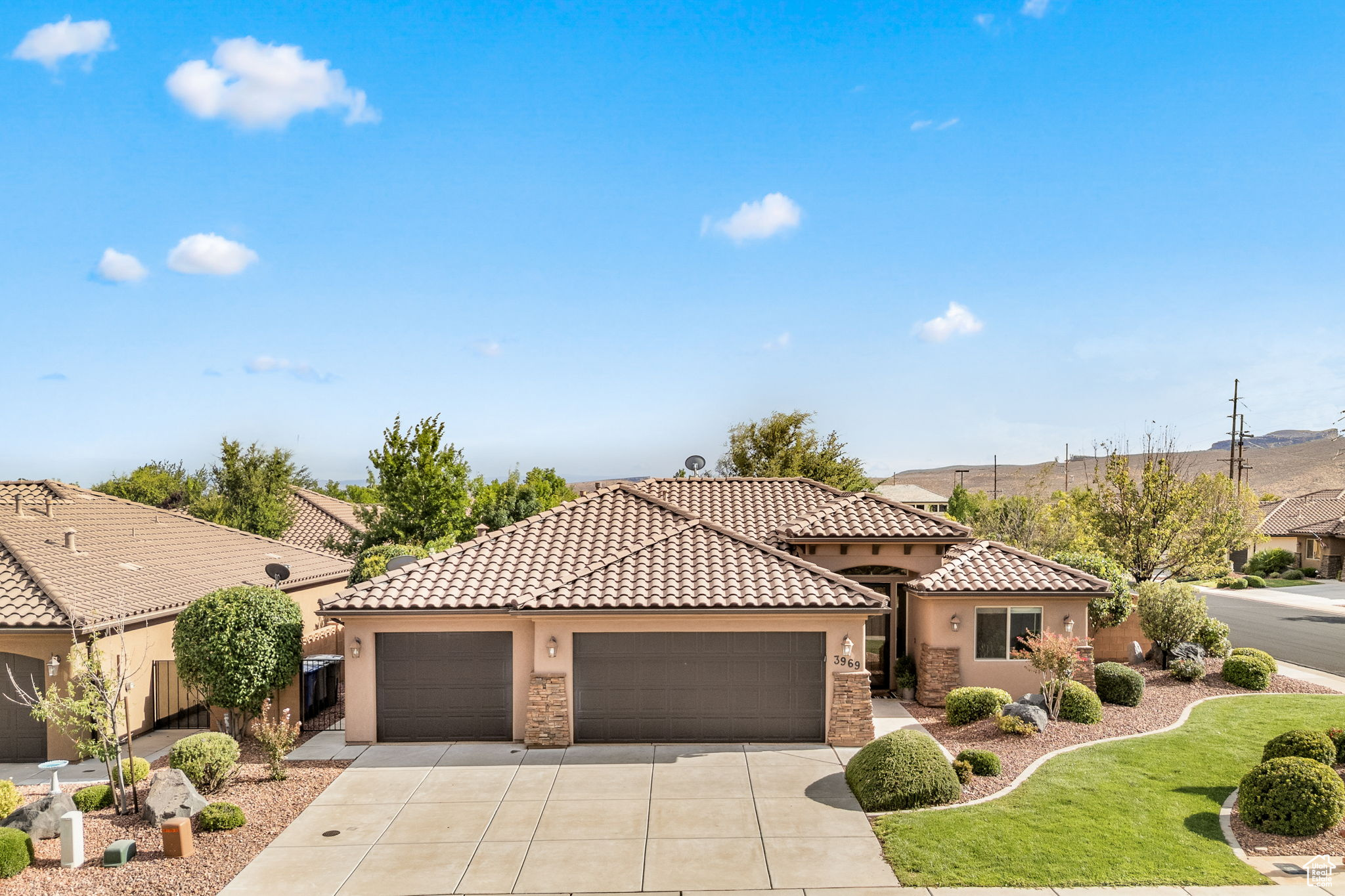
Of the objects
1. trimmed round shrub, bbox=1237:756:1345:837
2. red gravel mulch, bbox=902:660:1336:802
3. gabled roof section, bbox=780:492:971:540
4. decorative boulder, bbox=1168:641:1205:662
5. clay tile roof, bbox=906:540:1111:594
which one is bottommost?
red gravel mulch, bbox=902:660:1336:802

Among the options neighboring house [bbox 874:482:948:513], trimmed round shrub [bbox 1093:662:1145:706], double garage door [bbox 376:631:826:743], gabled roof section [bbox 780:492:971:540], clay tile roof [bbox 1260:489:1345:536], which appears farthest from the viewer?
neighboring house [bbox 874:482:948:513]

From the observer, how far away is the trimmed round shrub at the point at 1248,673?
19469 mm

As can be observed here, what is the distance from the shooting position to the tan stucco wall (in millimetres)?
17734

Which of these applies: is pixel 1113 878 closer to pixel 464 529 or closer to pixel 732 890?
pixel 732 890

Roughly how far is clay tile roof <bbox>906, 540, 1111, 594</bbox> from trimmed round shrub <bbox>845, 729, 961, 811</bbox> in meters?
5.77

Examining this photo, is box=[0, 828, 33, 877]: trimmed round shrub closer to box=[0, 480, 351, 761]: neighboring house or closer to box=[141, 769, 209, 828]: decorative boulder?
box=[141, 769, 209, 828]: decorative boulder

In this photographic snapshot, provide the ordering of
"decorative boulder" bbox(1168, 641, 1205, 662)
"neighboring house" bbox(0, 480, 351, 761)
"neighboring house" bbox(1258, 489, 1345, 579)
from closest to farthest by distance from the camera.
→ "neighboring house" bbox(0, 480, 351, 761), "decorative boulder" bbox(1168, 641, 1205, 662), "neighboring house" bbox(1258, 489, 1345, 579)

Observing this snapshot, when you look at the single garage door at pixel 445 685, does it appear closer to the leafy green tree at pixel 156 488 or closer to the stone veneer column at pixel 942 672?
the stone veneer column at pixel 942 672

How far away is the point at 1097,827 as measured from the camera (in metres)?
10.9

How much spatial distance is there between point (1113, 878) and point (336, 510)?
38.0 m

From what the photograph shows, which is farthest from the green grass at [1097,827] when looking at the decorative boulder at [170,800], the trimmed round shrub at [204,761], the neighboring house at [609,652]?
the trimmed round shrub at [204,761]

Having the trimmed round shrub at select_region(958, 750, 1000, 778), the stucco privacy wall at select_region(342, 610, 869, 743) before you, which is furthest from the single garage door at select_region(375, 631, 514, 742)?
the trimmed round shrub at select_region(958, 750, 1000, 778)

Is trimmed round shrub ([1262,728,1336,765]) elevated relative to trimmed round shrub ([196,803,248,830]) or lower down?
elevated

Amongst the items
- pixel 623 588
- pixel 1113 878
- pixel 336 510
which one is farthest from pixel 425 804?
pixel 336 510
